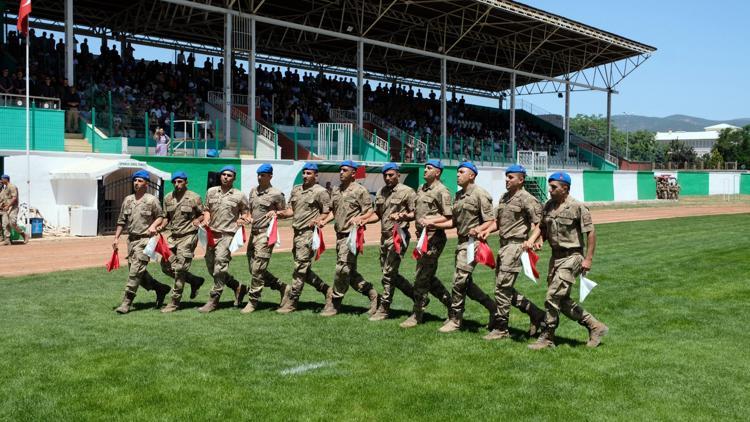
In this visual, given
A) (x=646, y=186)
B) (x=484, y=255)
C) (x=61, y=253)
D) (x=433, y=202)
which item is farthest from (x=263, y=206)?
(x=646, y=186)

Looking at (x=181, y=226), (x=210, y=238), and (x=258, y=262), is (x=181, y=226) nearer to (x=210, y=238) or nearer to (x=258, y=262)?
(x=210, y=238)

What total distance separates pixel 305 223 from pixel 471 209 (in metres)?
2.52

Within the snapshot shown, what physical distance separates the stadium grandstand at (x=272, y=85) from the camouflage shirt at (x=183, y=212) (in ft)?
25.2

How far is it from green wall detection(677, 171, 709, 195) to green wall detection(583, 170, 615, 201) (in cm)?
1384

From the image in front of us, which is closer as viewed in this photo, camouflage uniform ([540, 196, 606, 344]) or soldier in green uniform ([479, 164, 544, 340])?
camouflage uniform ([540, 196, 606, 344])

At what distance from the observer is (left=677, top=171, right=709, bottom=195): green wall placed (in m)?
57.5

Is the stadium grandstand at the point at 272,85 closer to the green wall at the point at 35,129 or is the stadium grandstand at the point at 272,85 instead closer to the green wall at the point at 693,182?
the green wall at the point at 35,129

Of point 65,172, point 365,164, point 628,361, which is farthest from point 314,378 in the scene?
point 365,164

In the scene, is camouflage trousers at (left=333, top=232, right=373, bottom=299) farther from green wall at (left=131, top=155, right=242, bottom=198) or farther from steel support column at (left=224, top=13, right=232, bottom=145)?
steel support column at (left=224, top=13, right=232, bottom=145)

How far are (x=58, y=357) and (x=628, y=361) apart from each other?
569 cm

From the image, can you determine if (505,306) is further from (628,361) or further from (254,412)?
(254,412)

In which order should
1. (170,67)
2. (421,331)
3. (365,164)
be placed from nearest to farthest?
(421,331)
(365,164)
(170,67)

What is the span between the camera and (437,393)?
6336mm

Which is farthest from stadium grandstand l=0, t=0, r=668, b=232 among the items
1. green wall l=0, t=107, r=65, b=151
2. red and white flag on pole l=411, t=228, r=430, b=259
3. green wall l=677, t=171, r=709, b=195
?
red and white flag on pole l=411, t=228, r=430, b=259
